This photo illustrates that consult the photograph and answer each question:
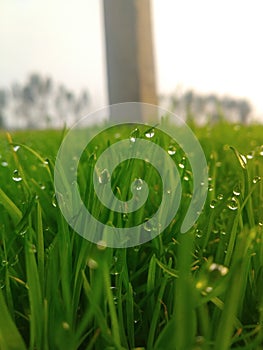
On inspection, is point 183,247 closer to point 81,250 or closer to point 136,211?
point 81,250

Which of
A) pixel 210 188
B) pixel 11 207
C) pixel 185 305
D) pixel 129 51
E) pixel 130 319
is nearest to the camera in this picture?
pixel 185 305

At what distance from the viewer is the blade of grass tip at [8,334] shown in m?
0.38

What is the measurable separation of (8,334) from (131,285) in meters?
0.20

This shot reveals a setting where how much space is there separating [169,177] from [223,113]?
2.33 meters

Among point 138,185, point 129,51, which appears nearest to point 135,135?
point 138,185

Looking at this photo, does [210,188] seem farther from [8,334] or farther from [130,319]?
[8,334]

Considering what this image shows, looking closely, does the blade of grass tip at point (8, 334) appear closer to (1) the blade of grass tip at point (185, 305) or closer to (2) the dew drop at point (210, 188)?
(1) the blade of grass tip at point (185, 305)

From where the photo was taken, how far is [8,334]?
0.38m

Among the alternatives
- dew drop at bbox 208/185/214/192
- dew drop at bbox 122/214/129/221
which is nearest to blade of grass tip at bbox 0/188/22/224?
dew drop at bbox 122/214/129/221

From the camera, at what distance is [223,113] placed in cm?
295

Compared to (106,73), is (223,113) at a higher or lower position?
lower

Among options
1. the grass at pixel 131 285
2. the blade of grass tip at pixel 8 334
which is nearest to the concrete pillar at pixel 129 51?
the grass at pixel 131 285

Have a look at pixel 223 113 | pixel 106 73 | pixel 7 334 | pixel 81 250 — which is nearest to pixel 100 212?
pixel 81 250

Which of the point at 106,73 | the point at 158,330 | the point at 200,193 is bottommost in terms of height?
the point at 158,330
